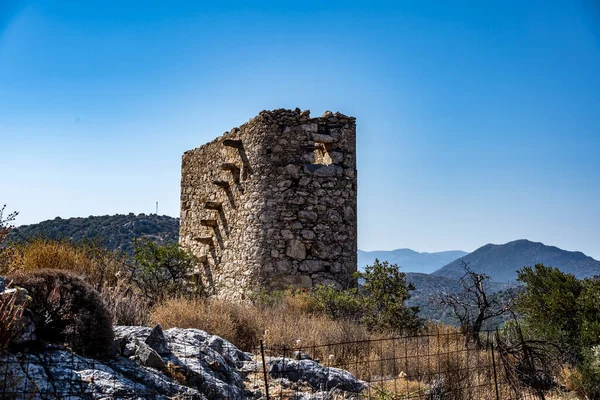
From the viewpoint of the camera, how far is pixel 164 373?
16.5 feet

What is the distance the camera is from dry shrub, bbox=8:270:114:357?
4.72m

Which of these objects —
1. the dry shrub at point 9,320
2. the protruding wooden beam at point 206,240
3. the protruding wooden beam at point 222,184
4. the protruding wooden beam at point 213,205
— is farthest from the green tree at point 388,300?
the dry shrub at point 9,320

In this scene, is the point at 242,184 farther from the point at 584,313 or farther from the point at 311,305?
the point at 584,313

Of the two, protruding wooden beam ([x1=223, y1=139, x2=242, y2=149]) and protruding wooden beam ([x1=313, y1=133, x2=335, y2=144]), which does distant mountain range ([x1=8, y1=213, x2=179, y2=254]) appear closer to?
protruding wooden beam ([x1=223, y1=139, x2=242, y2=149])

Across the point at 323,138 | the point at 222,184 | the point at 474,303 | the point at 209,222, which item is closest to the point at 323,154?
the point at 323,138

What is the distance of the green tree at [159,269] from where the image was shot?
10836 millimetres

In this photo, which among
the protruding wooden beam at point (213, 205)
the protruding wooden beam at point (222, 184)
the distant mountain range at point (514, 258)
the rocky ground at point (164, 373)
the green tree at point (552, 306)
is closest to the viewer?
the rocky ground at point (164, 373)

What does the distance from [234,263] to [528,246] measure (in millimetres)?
110934

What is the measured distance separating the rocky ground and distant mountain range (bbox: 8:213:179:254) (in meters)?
22.2

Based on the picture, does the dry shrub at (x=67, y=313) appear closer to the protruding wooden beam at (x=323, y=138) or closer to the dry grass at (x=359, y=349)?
the dry grass at (x=359, y=349)

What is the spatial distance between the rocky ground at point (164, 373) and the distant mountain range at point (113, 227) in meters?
22.2

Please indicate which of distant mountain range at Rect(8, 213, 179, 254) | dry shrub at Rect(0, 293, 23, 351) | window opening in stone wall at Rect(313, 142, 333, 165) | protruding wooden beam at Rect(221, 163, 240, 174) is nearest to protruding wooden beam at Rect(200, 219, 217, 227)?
protruding wooden beam at Rect(221, 163, 240, 174)

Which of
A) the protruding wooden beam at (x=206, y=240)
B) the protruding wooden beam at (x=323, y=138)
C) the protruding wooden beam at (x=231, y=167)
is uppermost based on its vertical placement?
the protruding wooden beam at (x=323, y=138)

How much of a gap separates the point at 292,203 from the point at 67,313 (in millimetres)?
6747
